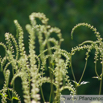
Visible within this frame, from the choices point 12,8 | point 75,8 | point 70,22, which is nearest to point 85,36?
point 70,22

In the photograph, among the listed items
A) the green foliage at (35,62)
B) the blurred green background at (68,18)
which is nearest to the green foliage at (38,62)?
the green foliage at (35,62)

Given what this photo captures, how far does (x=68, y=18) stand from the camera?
309 cm

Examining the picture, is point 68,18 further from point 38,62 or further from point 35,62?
point 35,62

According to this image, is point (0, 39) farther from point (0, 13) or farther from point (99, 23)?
point (99, 23)

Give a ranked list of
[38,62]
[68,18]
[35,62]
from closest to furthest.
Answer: [35,62] → [38,62] → [68,18]

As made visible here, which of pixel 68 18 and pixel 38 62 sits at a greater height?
pixel 68 18

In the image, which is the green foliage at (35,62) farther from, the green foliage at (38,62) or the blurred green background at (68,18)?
the blurred green background at (68,18)

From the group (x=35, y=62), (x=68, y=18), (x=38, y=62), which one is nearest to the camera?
(x=35, y=62)

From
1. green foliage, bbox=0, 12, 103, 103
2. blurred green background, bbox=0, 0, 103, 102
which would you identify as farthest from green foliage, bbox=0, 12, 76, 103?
blurred green background, bbox=0, 0, 103, 102

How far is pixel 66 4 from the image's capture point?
3.24 meters

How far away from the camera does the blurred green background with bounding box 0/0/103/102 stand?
9.48 feet

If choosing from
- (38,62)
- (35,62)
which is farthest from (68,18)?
(35,62)

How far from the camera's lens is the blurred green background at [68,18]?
9.48 feet

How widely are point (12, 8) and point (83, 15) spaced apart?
1.00 metres
